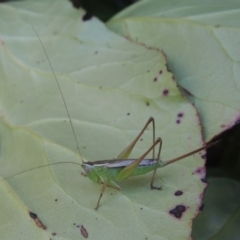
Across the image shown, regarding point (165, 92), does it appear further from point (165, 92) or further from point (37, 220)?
point (37, 220)

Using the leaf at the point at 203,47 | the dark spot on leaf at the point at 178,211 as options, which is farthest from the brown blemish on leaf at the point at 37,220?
the leaf at the point at 203,47

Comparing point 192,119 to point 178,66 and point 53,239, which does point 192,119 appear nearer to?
point 178,66

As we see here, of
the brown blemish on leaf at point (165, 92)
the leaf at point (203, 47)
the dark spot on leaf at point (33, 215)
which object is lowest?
the dark spot on leaf at point (33, 215)

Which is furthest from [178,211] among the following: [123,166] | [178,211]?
[123,166]

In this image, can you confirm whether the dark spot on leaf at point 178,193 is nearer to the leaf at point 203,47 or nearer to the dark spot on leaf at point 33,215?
the leaf at point 203,47

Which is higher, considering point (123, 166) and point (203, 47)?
point (203, 47)

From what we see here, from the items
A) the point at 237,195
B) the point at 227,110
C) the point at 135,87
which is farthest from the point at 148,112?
the point at 237,195
